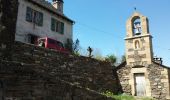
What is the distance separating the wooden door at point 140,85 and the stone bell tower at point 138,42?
37.7 inches

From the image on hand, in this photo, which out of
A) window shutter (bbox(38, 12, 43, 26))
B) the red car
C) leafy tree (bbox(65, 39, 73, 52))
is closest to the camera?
the red car

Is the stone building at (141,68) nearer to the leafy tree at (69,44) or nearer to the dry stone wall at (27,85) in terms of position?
the leafy tree at (69,44)

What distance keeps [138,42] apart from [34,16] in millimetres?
9995

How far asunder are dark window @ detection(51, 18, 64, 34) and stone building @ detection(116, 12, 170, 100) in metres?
8.63

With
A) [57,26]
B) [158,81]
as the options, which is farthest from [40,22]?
[158,81]

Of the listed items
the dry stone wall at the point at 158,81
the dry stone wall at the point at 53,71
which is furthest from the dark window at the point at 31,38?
the dry stone wall at the point at 158,81

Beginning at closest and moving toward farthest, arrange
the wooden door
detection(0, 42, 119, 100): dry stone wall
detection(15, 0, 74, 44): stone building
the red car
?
detection(0, 42, 119, 100): dry stone wall → the wooden door → the red car → detection(15, 0, 74, 44): stone building

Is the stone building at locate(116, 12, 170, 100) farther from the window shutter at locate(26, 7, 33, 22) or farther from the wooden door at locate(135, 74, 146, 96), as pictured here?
the window shutter at locate(26, 7, 33, 22)

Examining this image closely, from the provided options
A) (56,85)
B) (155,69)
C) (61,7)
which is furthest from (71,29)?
(56,85)

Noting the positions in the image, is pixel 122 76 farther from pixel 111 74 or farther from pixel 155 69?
pixel 155 69

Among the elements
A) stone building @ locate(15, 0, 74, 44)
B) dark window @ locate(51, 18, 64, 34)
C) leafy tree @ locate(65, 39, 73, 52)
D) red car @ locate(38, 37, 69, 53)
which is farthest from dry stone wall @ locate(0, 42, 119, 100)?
dark window @ locate(51, 18, 64, 34)

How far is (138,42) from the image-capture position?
1991cm

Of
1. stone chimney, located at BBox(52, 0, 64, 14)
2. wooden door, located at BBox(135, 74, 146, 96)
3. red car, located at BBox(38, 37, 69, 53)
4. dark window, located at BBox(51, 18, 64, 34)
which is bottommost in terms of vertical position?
wooden door, located at BBox(135, 74, 146, 96)

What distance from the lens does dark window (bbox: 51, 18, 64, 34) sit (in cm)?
2652
